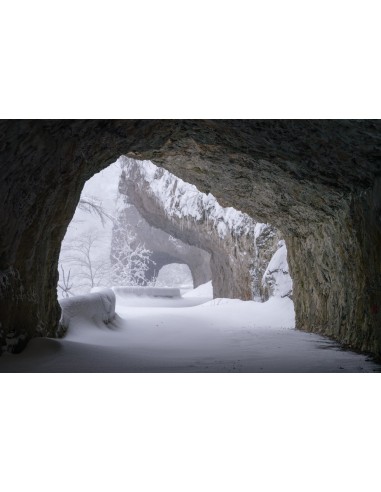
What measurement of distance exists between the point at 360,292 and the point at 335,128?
2860 millimetres

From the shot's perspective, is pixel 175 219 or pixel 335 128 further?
pixel 175 219

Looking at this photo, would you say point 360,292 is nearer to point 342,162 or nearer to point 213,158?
point 342,162

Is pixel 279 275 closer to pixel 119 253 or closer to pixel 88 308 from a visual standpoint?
pixel 88 308

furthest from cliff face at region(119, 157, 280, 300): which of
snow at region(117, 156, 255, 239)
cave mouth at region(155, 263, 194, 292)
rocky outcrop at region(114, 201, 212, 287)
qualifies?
cave mouth at region(155, 263, 194, 292)

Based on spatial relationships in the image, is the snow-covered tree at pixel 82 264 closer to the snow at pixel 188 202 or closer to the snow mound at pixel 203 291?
the snow mound at pixel 203 291

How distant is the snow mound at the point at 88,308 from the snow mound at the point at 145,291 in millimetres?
15968

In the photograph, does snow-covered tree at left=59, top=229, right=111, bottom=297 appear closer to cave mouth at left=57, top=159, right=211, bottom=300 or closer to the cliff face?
cave mouth at left=57, top=159, right=211, bottom=300

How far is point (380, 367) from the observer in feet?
17.1

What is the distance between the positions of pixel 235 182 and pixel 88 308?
401 cm

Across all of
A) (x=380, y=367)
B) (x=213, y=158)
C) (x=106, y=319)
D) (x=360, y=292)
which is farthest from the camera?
(x=106, y=319)

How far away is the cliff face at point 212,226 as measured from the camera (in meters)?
17.3

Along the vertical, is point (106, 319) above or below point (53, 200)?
below

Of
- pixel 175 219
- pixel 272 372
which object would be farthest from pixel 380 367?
pixel 175 219

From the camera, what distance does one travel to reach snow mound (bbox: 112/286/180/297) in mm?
27242
